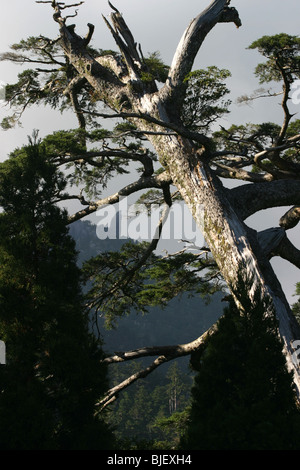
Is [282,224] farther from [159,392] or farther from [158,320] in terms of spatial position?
[158,320]

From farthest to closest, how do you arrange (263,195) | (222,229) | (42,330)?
(263,195) < (222,229) < (42,330)

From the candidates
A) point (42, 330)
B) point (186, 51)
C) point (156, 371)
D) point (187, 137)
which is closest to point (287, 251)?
point (187, 137)

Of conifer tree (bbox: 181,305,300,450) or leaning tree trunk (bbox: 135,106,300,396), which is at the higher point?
leaning tree trunk (bbox: 135,106,300,396)

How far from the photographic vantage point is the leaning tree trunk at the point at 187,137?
744cm

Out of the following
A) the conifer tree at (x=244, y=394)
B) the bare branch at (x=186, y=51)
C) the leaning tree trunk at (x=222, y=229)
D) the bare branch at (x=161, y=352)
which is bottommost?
the conifer tree at (x=244, y=394)

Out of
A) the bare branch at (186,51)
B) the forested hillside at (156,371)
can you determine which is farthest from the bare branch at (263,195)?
the forested hillside at (156,371)

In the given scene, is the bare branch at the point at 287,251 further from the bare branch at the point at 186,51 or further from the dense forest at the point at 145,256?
the bare branch at the point at 186,51

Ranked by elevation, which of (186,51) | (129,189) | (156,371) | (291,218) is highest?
(156,371)

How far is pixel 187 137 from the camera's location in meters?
8.12

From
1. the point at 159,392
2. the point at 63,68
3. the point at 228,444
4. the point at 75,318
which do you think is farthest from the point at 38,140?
the point at 159,392

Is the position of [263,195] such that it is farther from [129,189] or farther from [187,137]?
[129,189]

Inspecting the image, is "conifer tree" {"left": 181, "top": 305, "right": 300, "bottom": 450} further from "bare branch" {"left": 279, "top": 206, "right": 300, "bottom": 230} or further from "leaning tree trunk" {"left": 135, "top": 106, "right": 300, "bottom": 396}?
"bare branch" {"left": 279, "top": 206, "right": 300, "bottom": 230}

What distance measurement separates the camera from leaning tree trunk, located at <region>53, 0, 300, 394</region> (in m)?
7.44

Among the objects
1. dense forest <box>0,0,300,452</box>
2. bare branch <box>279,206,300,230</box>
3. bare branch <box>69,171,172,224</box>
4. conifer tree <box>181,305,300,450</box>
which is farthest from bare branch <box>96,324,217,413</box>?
conifer tree <box>181,305,300,450</box>
